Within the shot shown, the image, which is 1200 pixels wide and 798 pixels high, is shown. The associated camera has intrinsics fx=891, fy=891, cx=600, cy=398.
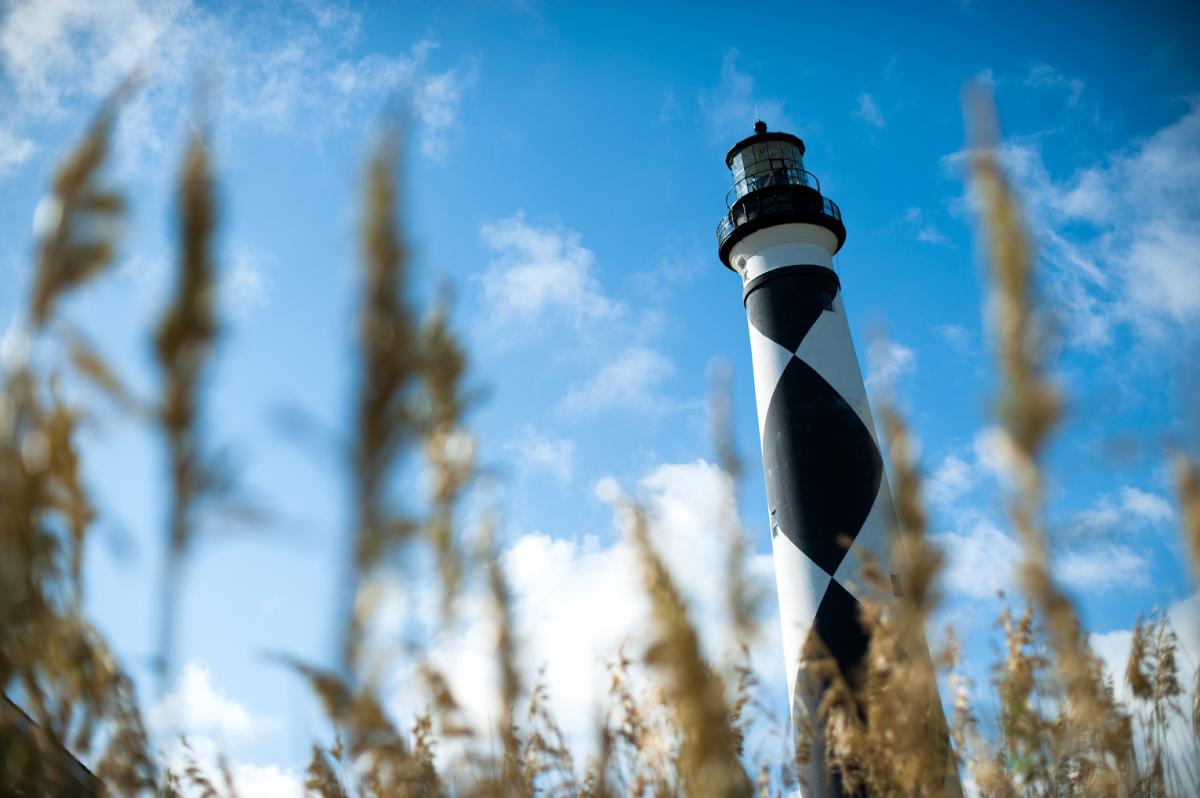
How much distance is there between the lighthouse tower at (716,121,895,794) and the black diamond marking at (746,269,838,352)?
0.05 feet

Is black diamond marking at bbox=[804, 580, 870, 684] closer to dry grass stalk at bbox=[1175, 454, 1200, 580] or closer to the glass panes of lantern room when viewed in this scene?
the glass panes of lantern room

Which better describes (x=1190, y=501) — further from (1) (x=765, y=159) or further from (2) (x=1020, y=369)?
(1) (x=765, y=159)

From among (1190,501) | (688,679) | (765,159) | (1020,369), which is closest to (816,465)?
(765,159)

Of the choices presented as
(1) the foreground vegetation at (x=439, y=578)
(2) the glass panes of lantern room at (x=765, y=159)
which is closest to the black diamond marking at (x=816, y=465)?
(2) the glass panes of lantern room at (x=765, y=159)

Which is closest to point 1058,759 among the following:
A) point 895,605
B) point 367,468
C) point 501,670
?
point 895,605

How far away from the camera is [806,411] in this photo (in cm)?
1006

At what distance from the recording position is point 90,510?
1392 mm

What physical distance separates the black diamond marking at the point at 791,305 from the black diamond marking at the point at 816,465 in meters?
0.42

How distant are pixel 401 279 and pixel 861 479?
9132 mm

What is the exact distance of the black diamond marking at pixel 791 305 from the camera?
10.6 metres

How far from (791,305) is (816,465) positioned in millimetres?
2141

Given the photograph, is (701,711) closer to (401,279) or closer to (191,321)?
(401,279)

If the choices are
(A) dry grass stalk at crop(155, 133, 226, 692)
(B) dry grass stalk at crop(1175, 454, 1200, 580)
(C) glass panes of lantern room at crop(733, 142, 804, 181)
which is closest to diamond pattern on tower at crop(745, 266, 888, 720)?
(C) glass panes of lantern room at crop(733, 142, 804, 181)

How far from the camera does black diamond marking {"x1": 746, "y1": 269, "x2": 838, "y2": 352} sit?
1059 centimetres
